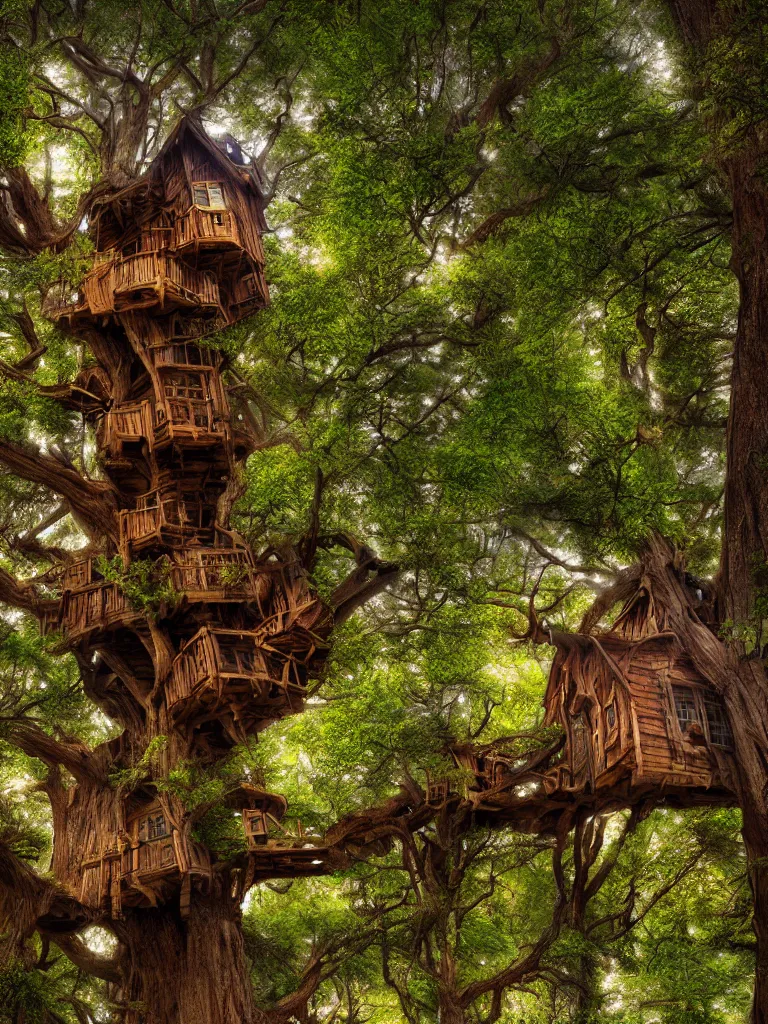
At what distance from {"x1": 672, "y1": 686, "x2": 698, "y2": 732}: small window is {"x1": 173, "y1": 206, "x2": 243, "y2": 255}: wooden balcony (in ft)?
35.0

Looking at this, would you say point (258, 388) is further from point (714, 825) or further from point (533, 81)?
point (714, 825)

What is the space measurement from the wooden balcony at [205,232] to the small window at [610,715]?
10148 mm

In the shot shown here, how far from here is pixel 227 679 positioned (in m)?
17.4

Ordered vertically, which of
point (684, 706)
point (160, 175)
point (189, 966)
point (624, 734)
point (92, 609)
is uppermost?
point (160, 175)

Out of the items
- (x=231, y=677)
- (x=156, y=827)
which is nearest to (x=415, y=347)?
(x=231, y=677)

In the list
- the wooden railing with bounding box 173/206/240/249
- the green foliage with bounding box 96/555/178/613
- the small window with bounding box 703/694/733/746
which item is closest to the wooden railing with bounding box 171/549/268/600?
the green foliage with bounding box 96/555/178/613

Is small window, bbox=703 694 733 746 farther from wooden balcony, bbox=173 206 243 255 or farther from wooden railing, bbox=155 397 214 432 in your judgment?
wooden balcony, bbox=173 206 243 255

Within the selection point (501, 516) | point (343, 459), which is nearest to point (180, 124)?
point (343, 459)

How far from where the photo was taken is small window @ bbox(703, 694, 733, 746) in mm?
17062

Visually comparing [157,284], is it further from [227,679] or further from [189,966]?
[189,966]

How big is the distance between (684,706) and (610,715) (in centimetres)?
112

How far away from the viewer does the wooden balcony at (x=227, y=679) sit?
17531 millimetres

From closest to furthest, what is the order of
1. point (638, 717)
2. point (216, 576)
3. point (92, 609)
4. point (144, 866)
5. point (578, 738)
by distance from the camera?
point (144, 866) → point (638, 717) → point (92, 609) → point (216, 576) → point (578, 738)

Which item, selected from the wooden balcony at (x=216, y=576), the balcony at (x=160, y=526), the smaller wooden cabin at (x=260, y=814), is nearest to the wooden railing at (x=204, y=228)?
the balcony at (x=160, y=526)
